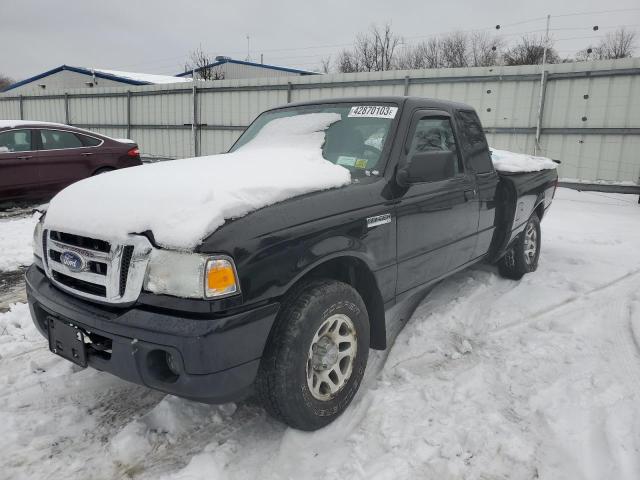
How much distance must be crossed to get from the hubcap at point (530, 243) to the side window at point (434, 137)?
1688mm

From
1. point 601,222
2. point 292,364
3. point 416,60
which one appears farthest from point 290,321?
point 416,60

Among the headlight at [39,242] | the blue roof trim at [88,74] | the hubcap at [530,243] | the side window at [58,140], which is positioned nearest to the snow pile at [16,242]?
the side window at [58,140]

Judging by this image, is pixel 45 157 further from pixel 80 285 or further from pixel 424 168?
pixel 424 168

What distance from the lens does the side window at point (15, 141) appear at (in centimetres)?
767

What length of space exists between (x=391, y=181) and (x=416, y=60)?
1953 inches

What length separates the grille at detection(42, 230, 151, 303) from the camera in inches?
80.8

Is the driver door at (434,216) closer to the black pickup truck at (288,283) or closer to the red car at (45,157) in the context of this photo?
the black pickup truck at (288,283)

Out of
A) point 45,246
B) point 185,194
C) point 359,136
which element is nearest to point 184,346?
point 185,194

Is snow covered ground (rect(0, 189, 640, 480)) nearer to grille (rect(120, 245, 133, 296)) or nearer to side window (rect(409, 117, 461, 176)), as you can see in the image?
grille (rect(120, 245, 133, 296))

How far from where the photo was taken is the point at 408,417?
2561mm

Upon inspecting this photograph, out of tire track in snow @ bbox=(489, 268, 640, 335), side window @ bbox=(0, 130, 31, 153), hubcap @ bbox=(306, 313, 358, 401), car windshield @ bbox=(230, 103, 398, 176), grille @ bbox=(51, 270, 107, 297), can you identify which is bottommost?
tire track in snow @ bbox=(489, 268, 640, 335)

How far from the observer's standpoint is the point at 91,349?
225 centimetres

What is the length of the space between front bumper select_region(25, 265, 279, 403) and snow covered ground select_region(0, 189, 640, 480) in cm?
45

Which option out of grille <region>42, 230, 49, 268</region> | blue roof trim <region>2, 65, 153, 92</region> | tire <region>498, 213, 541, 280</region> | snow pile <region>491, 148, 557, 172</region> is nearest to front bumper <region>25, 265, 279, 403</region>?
grille <region>42, 230, 49, 268</region>
